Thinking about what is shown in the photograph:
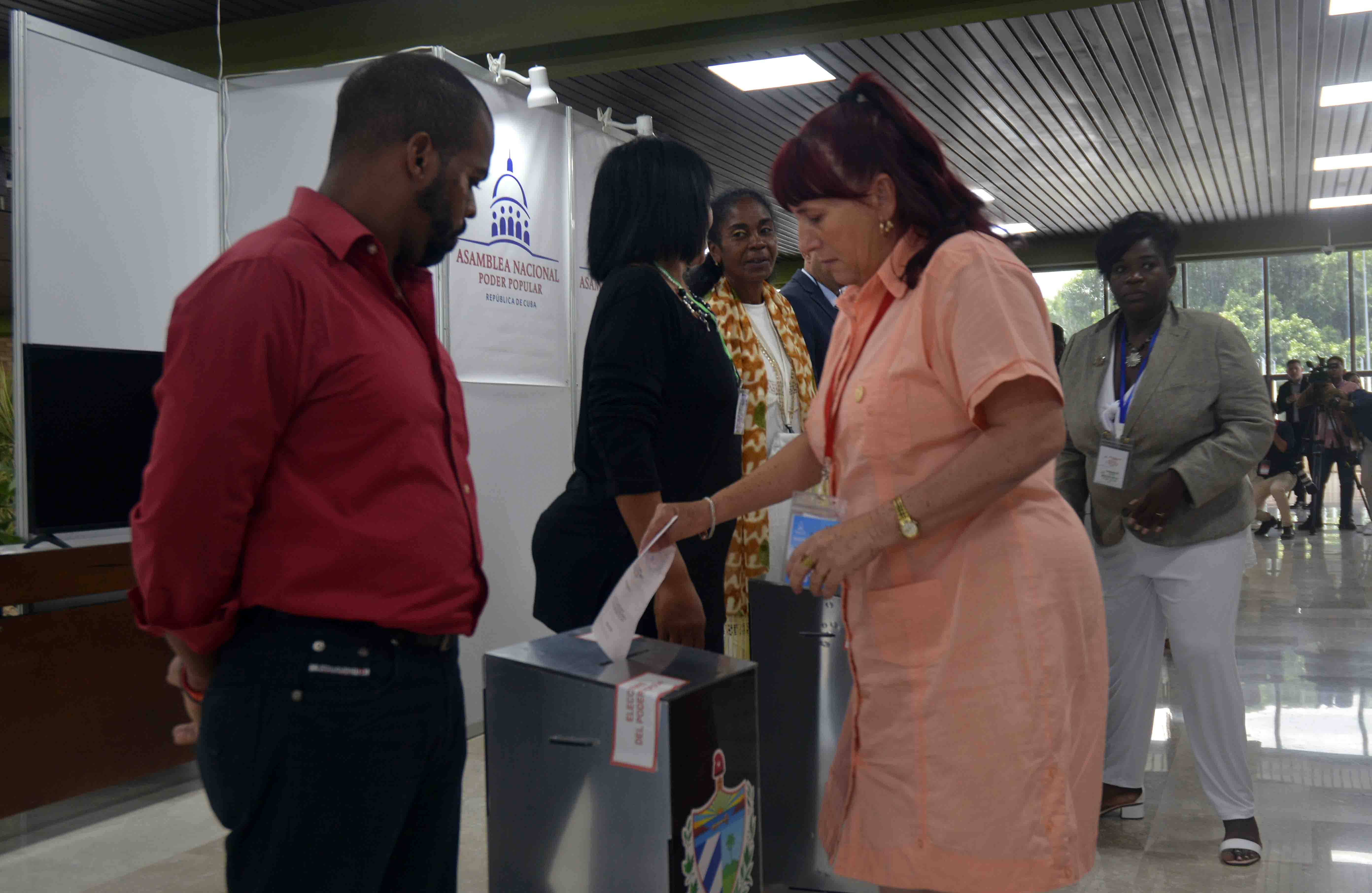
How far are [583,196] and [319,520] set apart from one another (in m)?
3.91

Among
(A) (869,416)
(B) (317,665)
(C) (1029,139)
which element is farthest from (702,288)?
(C) (1029,139)

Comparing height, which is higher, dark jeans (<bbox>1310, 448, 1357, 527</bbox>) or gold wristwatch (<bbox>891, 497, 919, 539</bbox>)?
gold wristwatch (<bbox>891, 497, 919, 539</bbox>)

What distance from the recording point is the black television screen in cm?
301

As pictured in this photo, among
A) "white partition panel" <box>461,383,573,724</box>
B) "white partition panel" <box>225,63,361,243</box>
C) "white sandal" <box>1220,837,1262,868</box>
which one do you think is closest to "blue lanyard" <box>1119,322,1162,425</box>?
"white sandal" <box>1220,837,1262,868</box>

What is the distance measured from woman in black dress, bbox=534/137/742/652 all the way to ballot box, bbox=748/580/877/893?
0.43 meters

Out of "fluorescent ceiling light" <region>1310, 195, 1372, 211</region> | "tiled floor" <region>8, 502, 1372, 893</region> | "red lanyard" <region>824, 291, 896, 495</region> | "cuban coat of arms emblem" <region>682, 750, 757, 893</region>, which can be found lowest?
"tiled floor" <region>8, 502, 1372, 893</region>

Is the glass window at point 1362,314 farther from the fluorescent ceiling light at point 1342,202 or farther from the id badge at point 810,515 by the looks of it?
the id badge at point 810,515

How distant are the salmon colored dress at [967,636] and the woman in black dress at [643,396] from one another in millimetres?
474

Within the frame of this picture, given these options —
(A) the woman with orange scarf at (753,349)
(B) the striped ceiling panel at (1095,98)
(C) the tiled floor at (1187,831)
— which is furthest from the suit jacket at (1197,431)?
(B) the striped ceiling panel at (1095,98)

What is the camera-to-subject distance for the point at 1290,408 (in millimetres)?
10547

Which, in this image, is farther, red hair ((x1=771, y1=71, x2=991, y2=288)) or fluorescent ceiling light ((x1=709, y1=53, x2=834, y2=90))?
fluorescent ceiling light ((x1=709, y1=53, x2=834, y2=90))

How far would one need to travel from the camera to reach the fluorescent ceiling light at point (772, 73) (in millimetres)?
6992

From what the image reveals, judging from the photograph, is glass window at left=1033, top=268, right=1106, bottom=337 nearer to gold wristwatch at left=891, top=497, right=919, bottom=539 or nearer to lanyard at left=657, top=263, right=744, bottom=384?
lanyard at left=657, top=263, right=744, bottom=384

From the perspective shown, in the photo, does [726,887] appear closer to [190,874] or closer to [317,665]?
[317,665]
